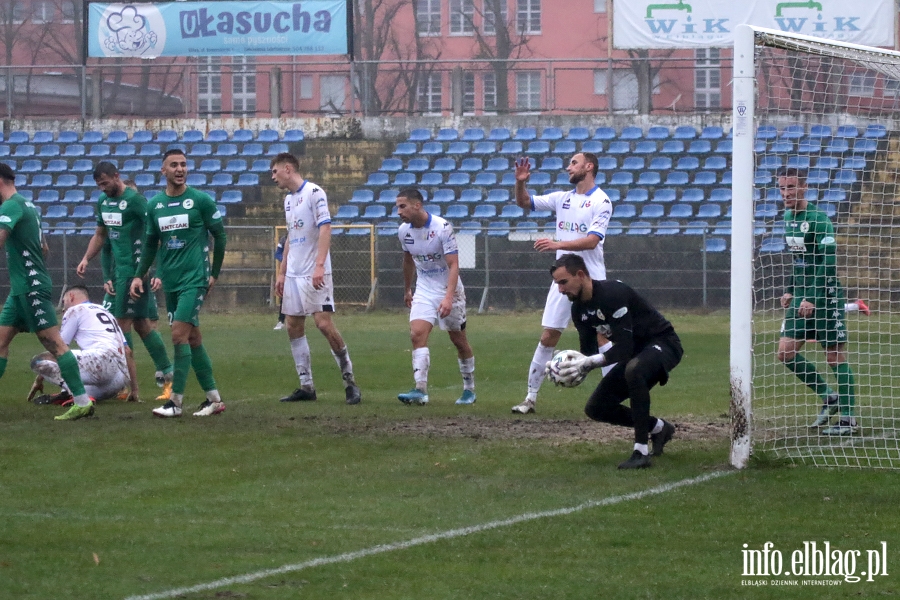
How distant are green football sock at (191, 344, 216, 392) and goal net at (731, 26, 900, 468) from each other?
464cm

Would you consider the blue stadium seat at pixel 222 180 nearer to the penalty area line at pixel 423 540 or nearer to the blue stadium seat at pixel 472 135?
the blue stadium seat at pixel 472 135

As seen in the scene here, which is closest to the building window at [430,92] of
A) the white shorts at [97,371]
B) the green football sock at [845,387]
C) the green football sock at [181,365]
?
the white shorts at [97,371]

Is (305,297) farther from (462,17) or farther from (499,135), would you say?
(462,17)

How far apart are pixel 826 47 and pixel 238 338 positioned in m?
Result: 13.1

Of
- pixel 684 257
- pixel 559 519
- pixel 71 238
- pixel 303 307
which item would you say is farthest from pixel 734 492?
pixel 71 238

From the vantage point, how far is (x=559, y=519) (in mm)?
6473

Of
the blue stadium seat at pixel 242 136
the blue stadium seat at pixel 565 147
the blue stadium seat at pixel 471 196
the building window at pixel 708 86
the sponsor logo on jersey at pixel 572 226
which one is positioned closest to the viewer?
the sponsor logo on jersey at pixel 572 226

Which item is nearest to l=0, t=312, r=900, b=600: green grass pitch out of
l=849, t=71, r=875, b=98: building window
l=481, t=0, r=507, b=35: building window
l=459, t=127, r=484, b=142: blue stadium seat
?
l=849, t=71, r=875, b=98: building window

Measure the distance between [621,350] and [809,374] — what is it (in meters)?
2.67

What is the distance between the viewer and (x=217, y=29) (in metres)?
31.6

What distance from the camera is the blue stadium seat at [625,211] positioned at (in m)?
26.9

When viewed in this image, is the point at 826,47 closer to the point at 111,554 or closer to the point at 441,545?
the point at 441,545

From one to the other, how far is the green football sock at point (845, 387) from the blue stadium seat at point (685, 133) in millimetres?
20414

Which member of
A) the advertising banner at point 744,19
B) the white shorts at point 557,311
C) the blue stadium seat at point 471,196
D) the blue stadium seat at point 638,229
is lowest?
the white shorts at point 557,311
